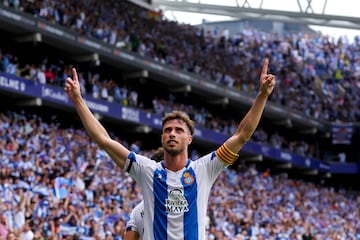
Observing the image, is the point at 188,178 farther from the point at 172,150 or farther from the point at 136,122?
the point at 136,122

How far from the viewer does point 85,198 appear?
20672 millimetres

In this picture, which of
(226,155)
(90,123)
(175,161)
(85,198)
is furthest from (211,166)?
(85,198)

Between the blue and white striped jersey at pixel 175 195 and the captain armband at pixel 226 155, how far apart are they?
0.05 metres

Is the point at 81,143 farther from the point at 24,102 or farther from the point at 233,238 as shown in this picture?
the point at 233,238

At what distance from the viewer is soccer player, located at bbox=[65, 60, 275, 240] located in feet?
19.6

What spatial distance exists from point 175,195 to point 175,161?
0.27 metres

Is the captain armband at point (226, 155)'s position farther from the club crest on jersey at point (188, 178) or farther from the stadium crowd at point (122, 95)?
the stadium crowd at point (122, 95)

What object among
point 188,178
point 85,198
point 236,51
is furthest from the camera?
point 236,51

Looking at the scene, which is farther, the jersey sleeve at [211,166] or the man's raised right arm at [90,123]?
the jersey sleeve at [211,166]

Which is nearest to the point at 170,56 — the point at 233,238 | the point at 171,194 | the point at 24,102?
the point at 24,102

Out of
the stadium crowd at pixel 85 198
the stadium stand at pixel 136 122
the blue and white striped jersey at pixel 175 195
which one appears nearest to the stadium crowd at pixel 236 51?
the stadium stand at pixel 136 122

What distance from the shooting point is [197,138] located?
1398 inches

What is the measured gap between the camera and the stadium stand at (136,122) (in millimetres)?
19656

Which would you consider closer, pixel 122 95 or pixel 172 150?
pixel 172 150
